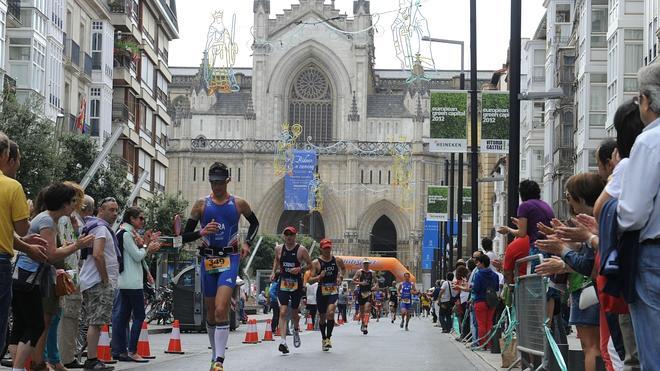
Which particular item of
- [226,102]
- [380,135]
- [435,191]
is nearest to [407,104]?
[380,135]

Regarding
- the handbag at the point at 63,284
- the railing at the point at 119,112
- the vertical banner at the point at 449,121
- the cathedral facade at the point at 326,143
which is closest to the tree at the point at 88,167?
the vertical banner at the point at 449,121

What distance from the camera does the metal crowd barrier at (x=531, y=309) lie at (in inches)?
432

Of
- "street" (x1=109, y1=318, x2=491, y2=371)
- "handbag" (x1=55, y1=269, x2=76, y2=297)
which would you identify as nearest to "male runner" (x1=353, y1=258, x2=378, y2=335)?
"street" (x1=109, y1=318, x2=491, y2=371)

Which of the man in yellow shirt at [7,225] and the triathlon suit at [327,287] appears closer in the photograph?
the man in yellow shirt at [7,225]

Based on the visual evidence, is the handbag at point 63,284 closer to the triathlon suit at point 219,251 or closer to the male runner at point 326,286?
the triathlon suit at point 219,251

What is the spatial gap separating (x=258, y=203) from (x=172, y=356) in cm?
9023

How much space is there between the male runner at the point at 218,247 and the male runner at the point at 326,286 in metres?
6.34

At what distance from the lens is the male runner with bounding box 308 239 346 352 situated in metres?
18.6

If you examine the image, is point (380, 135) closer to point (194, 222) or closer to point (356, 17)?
point (356, 17)

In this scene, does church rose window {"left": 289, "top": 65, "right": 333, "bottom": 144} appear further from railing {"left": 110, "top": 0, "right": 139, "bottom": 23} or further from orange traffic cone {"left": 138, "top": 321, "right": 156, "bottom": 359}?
orange traffic cone {"left": 138, "top": 321, "right": 156, "bottom": 359}

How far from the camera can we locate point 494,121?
84.3 feet

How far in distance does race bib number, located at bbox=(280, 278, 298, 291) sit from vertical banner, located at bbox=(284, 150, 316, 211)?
68466 millimetres

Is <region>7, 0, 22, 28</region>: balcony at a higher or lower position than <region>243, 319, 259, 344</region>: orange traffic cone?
higher

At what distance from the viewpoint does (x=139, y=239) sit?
47.7ft
